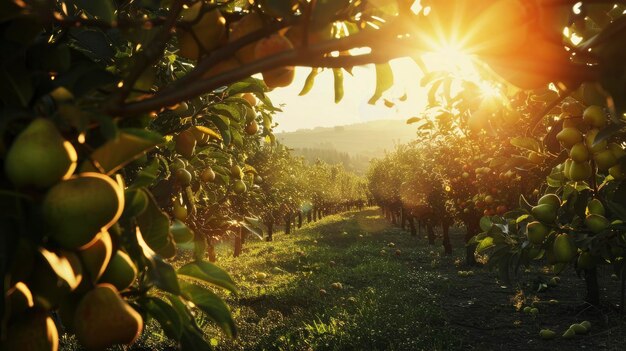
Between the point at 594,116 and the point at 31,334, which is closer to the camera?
the point at 31,334

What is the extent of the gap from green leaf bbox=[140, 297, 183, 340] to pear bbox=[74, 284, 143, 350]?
0.07 meters

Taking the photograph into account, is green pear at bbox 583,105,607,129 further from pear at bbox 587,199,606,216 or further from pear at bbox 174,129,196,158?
pear at bbox 174,129,196,158

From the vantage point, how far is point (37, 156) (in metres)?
0.68

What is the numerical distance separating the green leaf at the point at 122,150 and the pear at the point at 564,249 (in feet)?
7.86

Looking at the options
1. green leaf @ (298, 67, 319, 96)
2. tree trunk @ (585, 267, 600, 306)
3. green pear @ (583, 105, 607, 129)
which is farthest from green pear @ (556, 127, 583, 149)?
tree trunk @ (585, 267, 600, 306)

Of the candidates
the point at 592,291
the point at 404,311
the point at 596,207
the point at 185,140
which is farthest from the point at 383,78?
the point at 592,291

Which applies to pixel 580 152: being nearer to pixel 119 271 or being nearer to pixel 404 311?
pixel 119 271

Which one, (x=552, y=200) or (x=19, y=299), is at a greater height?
(x=19, y=299)

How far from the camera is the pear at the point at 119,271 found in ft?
2.93

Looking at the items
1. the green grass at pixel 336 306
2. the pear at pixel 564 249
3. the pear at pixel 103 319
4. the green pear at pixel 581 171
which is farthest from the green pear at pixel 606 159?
the green grass at pixel 336 306

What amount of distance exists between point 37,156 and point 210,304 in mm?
493

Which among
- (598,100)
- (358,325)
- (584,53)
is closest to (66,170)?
(584,53)

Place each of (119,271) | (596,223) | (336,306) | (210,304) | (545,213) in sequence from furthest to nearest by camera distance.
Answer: (336,306) < (545,213) < (596,223) < (210,304) < (119,271)

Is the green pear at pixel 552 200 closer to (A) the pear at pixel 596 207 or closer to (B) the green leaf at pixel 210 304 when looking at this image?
(A) the pear at pixel 596 207
